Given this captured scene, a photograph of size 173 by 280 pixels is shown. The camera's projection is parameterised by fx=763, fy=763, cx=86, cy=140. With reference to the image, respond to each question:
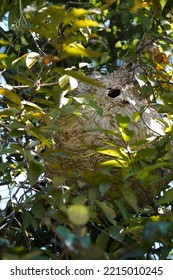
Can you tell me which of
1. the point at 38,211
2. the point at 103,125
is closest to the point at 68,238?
the point at 38,211

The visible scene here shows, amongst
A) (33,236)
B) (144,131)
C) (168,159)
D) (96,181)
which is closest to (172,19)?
(144,131)

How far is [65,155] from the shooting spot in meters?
2.31

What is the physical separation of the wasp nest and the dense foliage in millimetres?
66

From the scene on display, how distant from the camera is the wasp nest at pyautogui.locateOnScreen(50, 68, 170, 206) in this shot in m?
3.05

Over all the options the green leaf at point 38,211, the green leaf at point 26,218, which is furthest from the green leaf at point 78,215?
the green leaf at point 26,218

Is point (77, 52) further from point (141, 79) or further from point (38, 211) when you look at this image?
point (141, 79)

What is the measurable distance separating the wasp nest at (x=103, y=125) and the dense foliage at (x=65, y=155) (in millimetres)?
66

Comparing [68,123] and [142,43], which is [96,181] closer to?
[68,123]

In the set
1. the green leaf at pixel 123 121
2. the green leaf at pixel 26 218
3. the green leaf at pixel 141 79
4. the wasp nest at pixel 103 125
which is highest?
the green leaf at pixel 123 121

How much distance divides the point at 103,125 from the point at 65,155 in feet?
2.90

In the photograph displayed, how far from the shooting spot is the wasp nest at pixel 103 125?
305 cm

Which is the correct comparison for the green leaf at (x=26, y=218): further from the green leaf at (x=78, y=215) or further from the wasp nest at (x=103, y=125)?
the green leaf at (x=78, y=215)

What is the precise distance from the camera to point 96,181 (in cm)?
190
